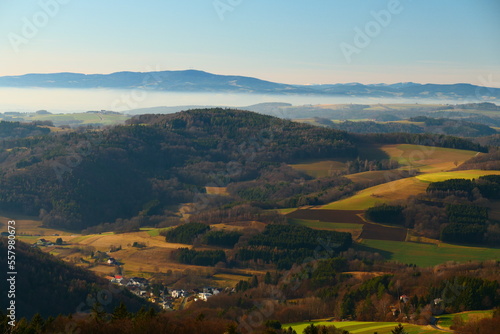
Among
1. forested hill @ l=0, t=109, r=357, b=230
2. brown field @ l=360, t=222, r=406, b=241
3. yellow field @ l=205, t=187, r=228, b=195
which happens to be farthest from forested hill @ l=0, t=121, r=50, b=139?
brown field @ l=360, t=222, r=406, b=241

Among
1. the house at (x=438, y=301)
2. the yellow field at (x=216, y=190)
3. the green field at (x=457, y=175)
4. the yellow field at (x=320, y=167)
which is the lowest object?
the yellow field at (x=216, y=190)

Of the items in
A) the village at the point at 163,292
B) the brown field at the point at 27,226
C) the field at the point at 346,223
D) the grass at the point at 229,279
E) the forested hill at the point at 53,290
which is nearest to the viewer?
the forested hill at the point at 53,290

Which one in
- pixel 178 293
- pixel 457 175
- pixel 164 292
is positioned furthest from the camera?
pixel 457 175

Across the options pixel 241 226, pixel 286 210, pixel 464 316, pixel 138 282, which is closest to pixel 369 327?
pixel 464 316

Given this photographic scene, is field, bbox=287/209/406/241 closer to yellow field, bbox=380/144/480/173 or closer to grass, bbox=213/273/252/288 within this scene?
grass, bbox=213/273/252/288

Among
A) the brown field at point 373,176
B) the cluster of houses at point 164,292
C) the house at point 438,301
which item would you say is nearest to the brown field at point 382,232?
the cluster of houses at point 164,292

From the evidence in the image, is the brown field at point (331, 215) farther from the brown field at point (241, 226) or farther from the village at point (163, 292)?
the village at point (163, 292)

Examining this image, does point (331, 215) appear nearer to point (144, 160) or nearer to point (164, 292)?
point (164, 292)
